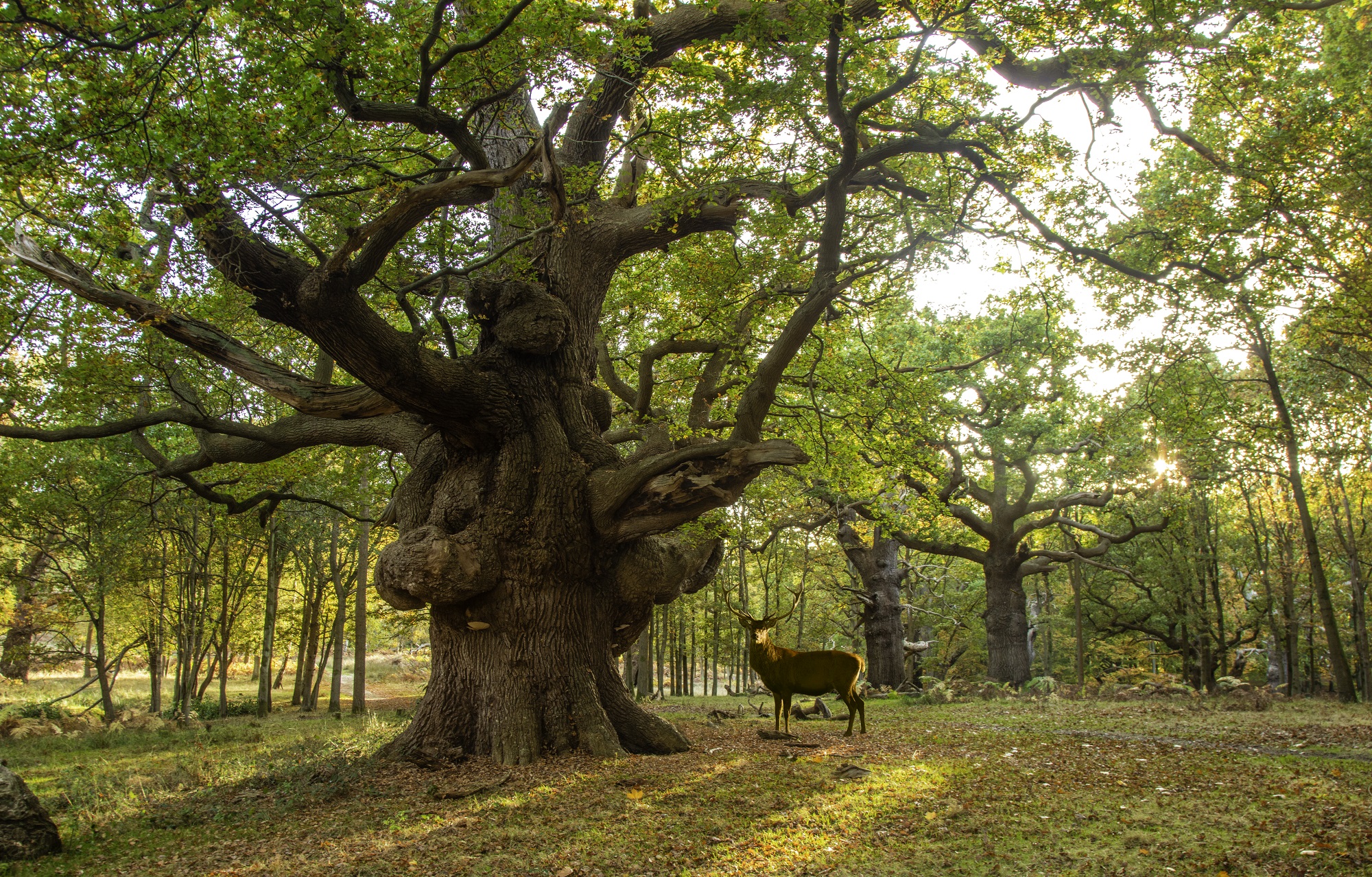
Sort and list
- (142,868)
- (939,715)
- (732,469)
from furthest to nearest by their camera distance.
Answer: (939,715) < (732,469) < (142,868)

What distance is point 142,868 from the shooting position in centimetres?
477

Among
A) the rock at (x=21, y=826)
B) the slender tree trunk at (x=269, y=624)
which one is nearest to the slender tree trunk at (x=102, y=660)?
the slender tree trunk at (x=269, y=624)

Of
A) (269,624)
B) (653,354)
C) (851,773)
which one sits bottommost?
(851,773)

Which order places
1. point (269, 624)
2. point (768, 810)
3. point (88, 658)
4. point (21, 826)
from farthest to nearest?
point (269, 624), point (88, 658), point (768, 810), point (21, 826)

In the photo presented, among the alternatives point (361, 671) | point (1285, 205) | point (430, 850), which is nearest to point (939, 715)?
point (1285, 205)

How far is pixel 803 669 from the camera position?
937cm

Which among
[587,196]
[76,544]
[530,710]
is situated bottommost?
[530,710]

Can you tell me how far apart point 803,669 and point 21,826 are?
764cm

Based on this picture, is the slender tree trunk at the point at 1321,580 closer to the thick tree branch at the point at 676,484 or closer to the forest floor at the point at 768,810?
the forest floor at the point at 768,810

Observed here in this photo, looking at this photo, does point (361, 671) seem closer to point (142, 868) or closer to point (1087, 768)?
point (142, 868)

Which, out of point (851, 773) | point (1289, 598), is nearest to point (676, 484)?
point (851, 773)

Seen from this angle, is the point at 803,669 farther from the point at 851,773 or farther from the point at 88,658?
the point at 88,658

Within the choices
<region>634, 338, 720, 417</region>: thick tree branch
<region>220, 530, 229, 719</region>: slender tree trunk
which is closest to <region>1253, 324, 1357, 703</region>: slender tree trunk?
<region>634, 338, 720, 417</region>: thick tree branch

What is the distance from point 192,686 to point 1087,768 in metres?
20.3
